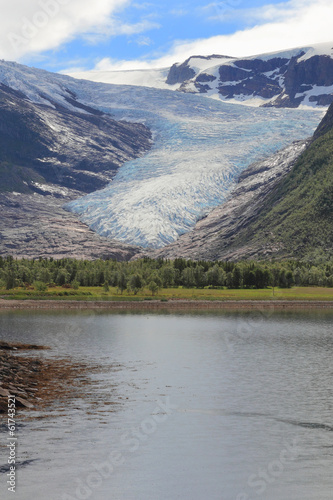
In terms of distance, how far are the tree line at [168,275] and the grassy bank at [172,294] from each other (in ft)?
9.50

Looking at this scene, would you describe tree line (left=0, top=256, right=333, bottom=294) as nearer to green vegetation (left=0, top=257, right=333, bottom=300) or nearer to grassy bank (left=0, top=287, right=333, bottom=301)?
green vegetation (left=0, top=257, right=333, bottom=300)

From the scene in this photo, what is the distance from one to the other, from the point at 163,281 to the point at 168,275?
1.94 metres

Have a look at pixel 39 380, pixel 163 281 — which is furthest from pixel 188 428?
pixel 163 281

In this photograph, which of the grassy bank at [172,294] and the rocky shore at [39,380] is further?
the grassy bank at [172,294]

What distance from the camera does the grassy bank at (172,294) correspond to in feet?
396

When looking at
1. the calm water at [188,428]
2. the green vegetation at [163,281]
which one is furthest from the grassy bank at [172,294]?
the calm water at [188,428]

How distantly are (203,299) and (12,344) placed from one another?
6559cm

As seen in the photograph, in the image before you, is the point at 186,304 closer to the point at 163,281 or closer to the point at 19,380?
the point at 163,281

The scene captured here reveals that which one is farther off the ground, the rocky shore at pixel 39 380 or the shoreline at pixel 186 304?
the rocky shore at pixel 39 380

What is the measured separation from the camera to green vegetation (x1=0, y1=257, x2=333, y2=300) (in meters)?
127

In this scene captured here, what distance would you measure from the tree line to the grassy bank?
2.90m

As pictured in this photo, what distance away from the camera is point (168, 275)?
470 ft

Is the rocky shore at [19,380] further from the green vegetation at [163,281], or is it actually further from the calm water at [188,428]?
the green vegetation at [163,281]

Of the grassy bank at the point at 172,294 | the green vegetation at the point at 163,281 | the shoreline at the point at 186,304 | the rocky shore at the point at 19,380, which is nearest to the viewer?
the rocky shore at the point at 19,380
